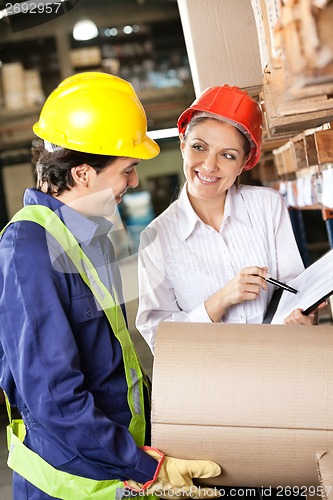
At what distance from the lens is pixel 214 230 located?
8.65 ft

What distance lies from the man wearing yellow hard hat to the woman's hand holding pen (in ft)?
1.25

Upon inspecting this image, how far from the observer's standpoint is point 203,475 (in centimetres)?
184

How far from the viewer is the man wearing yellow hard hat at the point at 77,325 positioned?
182 cm

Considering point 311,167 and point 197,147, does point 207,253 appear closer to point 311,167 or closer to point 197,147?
point 197,147

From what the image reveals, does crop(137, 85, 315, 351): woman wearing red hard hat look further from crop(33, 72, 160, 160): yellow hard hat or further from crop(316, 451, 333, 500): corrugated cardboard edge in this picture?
crop(316, 451, 333, 500): corrugated cardboard edge

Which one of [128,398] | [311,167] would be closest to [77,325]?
[128,398]

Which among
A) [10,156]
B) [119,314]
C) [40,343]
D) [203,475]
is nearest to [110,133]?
[119,314]

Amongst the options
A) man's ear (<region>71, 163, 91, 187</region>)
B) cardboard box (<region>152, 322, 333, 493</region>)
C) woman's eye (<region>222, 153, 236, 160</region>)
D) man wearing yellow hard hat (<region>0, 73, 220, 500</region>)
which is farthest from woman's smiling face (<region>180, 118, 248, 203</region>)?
cardboard box (<region>152, 322, 333, 493</region>)

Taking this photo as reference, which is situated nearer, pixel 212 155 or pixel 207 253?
pixel 212 155

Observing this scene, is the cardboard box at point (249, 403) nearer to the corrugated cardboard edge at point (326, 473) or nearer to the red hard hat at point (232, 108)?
the corrugated cardboard edge at point (326, 473)

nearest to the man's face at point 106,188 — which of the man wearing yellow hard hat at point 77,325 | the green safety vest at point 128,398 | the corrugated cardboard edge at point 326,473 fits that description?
the man wearing yellow hard hat at point 77,325

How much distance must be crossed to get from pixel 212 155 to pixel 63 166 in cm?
61

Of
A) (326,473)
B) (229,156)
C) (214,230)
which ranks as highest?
(229,156)

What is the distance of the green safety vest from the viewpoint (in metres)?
1.93
